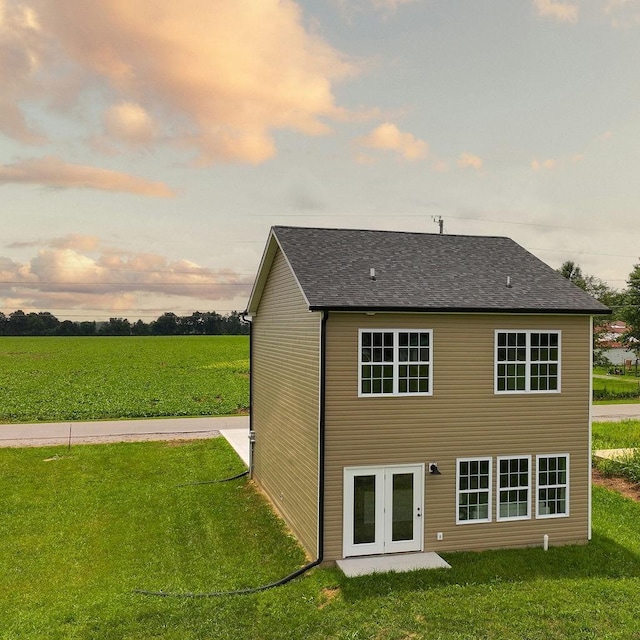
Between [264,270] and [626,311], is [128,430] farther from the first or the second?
[626,311]

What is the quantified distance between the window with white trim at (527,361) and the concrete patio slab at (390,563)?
3.70m

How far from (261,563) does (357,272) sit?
6360 millimetres

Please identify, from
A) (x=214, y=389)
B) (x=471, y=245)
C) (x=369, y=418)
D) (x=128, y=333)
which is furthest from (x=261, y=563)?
(x=128, y=333)

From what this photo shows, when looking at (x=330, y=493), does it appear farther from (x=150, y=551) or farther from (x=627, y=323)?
(x=627, y=323)

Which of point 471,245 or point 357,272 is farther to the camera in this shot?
point 471,245

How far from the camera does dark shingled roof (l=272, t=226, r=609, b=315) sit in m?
11.5

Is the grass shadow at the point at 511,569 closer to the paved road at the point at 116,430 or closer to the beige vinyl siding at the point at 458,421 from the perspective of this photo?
the beige vinyl siding at the point at 458,421

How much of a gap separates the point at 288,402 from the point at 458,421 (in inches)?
163

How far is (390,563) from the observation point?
10969 millimetres

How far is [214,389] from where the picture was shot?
3731cm

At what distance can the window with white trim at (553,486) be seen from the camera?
40.2 ft

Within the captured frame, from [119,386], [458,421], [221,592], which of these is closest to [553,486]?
[458,421]

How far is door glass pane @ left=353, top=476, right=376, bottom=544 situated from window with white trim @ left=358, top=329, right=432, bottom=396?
5.84 feet

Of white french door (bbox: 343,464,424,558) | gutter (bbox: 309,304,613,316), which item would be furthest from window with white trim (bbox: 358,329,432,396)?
white french door (bbox: 343,464,424,558)
